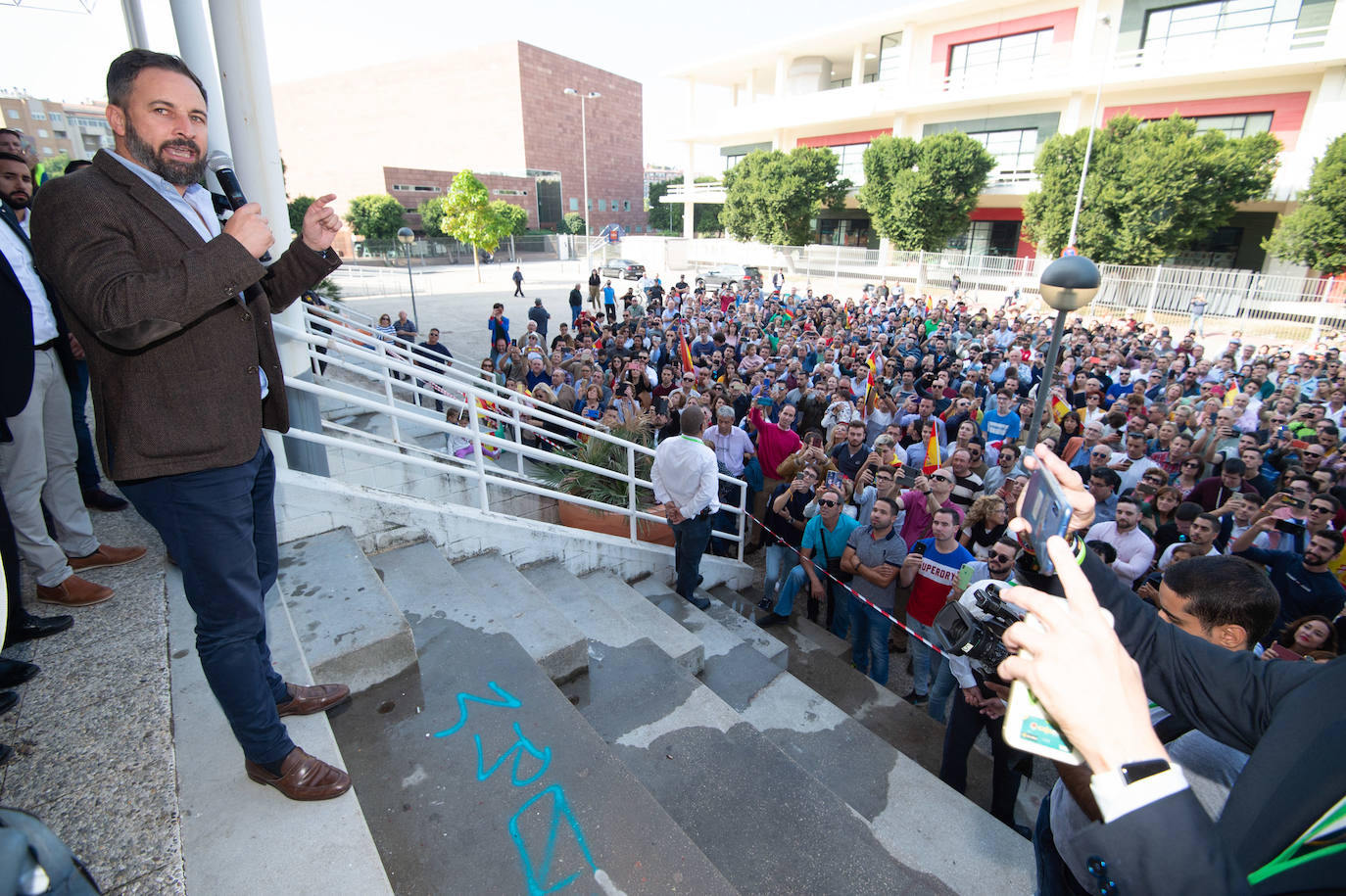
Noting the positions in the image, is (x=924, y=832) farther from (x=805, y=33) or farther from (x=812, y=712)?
(x=805, y=33)

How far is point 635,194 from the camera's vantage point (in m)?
72.6

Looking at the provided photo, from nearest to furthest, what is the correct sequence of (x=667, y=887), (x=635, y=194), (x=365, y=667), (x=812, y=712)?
(x=667, y=887)
(x=365, y=667)
(x=812, y=712)
(x=635, y=194)

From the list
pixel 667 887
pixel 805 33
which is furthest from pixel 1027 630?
pixel 805 33

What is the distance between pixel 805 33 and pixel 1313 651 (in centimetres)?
4204

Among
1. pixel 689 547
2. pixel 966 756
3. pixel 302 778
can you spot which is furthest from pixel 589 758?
pixel 689 547

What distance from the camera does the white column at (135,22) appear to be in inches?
178

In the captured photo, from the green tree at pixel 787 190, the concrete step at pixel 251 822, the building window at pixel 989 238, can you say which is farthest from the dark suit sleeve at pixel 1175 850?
the green tree at pixel 787 190

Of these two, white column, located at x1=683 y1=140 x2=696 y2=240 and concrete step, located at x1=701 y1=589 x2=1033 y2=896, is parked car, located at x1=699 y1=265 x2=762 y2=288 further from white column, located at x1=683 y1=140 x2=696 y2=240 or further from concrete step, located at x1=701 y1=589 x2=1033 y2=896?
concrete step, located at x1=701 y1=589 x2=1033 y2=896

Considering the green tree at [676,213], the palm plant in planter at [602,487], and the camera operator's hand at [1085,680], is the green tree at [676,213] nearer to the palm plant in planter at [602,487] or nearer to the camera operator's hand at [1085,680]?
the palm plant in planter at [602,487]

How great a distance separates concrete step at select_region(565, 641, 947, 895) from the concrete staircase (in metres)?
0.01

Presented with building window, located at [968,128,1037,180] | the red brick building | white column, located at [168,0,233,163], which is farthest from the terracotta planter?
the red brick building

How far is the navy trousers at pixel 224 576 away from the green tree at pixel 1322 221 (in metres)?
29.4

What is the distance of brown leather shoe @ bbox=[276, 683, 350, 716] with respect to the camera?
8.29ft

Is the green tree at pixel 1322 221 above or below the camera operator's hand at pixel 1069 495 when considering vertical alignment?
above
